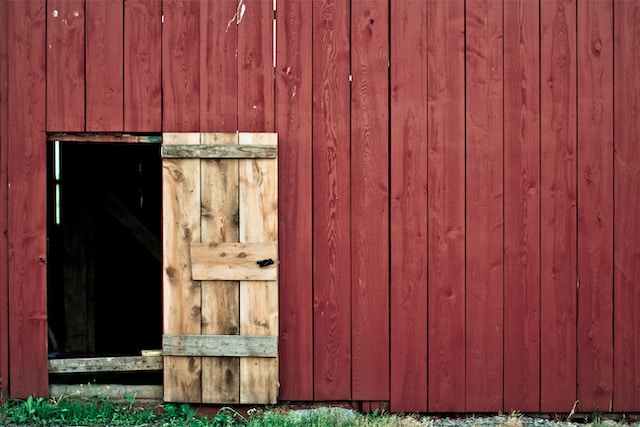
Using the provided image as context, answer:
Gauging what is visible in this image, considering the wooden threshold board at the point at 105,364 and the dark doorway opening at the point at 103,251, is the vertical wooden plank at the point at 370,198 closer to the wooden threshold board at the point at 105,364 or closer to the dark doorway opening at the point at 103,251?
the wooden threshold board at the point at 105,364

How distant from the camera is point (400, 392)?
526cm

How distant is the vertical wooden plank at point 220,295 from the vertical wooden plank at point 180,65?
295 millimetres

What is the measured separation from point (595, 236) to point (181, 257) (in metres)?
3.12

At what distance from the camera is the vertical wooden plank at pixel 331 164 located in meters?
5.26

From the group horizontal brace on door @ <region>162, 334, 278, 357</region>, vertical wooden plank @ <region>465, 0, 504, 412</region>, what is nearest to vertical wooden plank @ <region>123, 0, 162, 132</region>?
horizontal brace on door @ <region>162, 334, 278, 357</region>

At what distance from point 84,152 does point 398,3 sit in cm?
457

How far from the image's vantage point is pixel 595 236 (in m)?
5.29

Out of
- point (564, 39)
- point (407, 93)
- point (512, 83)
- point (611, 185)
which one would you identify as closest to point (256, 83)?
point (407, 93)

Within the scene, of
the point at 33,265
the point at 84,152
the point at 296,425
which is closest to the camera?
the point at 296,425

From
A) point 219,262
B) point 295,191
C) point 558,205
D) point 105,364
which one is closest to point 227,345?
point 219,262

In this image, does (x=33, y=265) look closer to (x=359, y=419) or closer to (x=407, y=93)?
(x=359, y=419)

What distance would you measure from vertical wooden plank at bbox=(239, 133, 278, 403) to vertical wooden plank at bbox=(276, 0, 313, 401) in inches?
6.7

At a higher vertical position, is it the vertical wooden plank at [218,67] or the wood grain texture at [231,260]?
the vertical wooden plank at [218,67]

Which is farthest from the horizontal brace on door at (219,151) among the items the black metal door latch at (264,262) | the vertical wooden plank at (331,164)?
the black metal door latch at (264,262)
